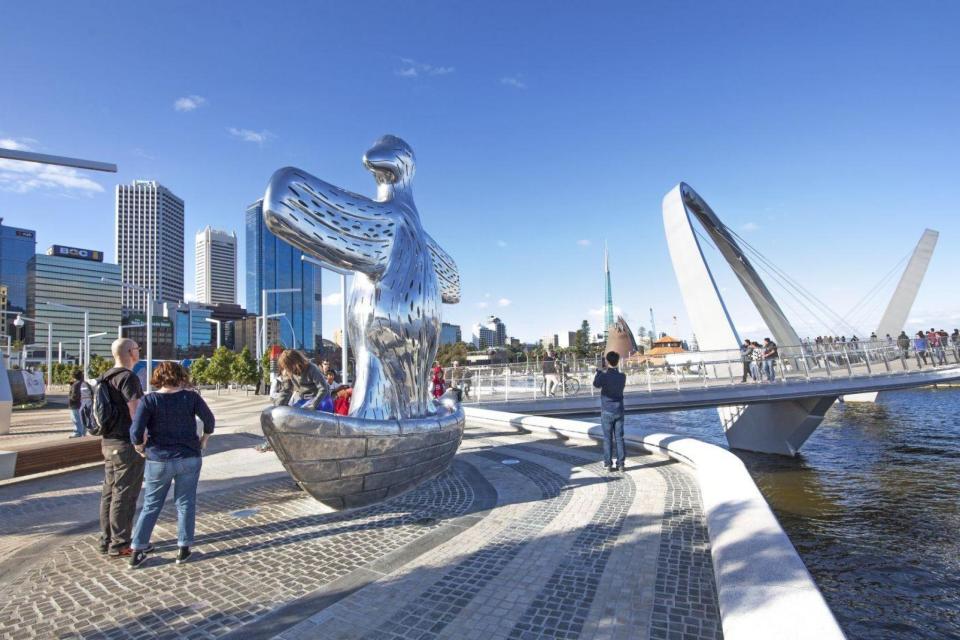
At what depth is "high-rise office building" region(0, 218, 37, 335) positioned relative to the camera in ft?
314

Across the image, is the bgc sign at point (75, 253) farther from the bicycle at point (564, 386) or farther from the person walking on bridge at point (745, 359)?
the person walking on bridge at point (745, 359)

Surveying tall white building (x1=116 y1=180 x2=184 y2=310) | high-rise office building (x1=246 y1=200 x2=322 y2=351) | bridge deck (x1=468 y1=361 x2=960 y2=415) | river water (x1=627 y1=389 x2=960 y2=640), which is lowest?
river water (x1=627 y1=389 x2=960 y2=640)

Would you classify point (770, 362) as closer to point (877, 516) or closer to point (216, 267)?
point (877, 516)

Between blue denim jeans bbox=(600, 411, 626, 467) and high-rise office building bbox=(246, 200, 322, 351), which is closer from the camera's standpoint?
blue denim jeans bbox=(600, 411, 626, 467)

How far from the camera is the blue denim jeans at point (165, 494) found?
420cm

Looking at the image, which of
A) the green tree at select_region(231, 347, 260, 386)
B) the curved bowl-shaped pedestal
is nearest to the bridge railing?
the curved bowl-shaped pedestal

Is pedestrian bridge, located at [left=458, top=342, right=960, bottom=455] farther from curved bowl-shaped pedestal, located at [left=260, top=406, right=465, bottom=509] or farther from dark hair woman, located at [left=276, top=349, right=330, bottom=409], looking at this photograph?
curved bowl-shaped pedestal, located at [left=260, top=406, right=465, bottom=509]

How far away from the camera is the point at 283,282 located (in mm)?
125625

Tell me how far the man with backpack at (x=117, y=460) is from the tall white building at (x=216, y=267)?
194647mm

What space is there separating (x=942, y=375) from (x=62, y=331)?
4585 inches

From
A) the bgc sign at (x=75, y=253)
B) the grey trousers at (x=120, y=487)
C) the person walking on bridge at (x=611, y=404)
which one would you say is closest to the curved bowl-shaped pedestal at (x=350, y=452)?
the grey trousers at (x=120, y=487)

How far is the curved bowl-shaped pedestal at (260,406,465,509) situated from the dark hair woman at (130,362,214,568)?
0.64m

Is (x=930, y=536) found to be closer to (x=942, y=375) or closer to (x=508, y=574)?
(x=508, y=574)

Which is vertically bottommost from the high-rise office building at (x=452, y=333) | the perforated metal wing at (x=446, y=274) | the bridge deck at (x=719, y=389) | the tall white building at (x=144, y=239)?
the bridge deck at (x=719, y=389)
